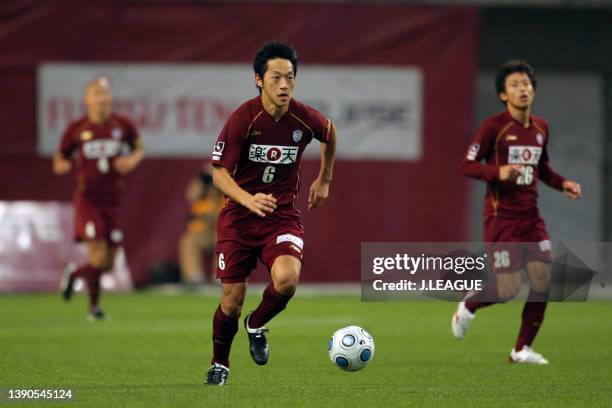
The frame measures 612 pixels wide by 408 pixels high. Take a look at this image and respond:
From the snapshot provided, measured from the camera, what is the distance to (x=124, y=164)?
13.9 metres

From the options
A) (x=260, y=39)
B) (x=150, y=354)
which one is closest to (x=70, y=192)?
(x=260, y=39)

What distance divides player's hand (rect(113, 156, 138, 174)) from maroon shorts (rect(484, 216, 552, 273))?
5088 mm

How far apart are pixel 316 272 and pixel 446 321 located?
5260 millimetres

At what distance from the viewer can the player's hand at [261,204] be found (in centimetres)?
764

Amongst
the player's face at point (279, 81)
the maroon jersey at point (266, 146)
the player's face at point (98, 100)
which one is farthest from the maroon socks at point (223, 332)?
the player's face at point (98, 100)

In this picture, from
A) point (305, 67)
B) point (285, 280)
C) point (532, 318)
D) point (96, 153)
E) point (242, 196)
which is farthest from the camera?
point (305, 67)

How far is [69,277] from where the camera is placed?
14.3 meters

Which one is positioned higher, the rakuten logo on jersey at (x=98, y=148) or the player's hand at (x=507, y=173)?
the rakuten logo on jersey at (x=98, y=148)

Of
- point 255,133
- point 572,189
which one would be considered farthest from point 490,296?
point 255,133

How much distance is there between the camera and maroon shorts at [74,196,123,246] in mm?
13922

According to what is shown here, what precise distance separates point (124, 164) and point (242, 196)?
6.34 m

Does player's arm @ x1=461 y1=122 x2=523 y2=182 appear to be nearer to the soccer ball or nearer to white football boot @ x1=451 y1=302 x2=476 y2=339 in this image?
white football boot @ x1=451 y1=302 x2=476 y2=339

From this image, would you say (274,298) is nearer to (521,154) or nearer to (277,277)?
(277,277)

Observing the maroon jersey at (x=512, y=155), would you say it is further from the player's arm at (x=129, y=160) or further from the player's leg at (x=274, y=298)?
the player's arm at (x=129, y=160)
